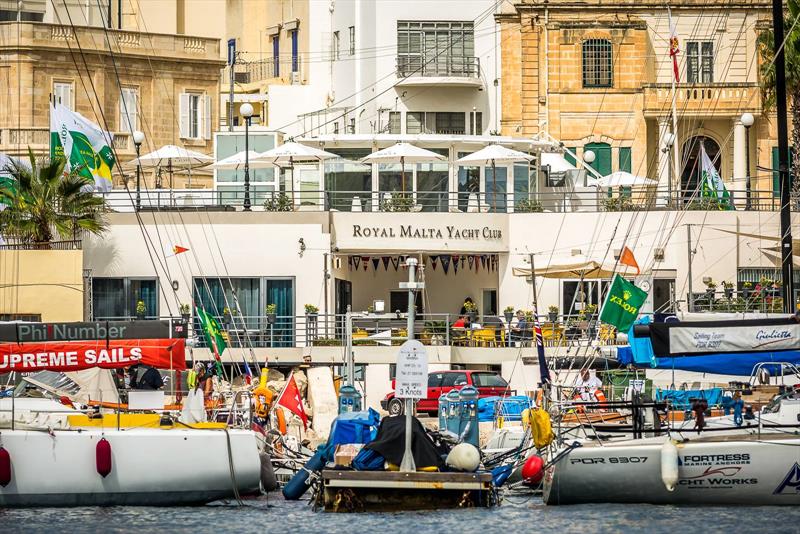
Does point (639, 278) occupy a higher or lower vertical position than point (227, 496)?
higher

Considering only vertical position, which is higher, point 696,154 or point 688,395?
point 696,154

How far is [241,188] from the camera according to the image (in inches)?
2308

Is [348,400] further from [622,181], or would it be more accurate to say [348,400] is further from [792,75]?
[792,75]

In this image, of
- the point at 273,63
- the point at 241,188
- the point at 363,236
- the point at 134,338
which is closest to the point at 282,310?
the point at 363,236

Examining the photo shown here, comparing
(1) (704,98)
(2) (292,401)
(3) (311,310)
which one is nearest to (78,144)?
(3) (311,310)

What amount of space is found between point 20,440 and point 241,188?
27352 millimetres

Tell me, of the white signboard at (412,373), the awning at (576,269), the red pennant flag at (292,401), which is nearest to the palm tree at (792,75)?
the awning at (576,269)

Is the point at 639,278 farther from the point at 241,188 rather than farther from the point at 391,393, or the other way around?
the point at 241,188

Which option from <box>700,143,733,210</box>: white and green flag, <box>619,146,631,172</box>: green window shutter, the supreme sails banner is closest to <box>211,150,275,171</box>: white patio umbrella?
<box>700,143,733,210</box>: white and green flag

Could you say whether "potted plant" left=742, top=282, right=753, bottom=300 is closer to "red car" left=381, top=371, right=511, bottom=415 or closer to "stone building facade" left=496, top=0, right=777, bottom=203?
"red car" left=381, top=371, right=511, bottom=415

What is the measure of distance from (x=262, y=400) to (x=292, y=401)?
862 millimetres

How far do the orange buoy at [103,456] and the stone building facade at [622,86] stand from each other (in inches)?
1364

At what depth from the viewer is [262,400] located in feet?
139

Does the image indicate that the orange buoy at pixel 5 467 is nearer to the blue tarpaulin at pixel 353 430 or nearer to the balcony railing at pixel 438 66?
the blue tarpaulin at pixel 353 430
